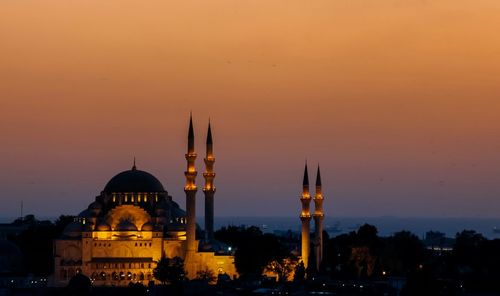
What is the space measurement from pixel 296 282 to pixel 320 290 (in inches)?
175

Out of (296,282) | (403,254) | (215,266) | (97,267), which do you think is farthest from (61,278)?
(403,254)

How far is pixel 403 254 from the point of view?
4269 inches

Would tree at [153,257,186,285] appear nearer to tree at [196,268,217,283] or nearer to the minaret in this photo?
tree at [196,268,217,283]

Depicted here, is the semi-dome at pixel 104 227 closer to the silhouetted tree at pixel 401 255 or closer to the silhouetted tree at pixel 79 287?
the silhouetted tree at pixel 79 287

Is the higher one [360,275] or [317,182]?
[317,182]

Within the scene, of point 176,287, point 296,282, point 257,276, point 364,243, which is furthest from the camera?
point 364,243

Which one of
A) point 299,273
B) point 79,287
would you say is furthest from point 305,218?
point 79,287

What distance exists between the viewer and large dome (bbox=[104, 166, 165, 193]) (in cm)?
10750

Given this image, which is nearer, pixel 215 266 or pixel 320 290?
pixel 320 290

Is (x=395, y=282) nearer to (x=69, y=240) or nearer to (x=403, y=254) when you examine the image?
(x=403, y=254)

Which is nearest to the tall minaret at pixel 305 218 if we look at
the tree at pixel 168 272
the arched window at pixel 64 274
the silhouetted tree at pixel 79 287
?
the tree at pixel 168 272

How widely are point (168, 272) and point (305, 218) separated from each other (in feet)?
49.1

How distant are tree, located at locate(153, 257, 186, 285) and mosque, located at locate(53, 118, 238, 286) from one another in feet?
11.3

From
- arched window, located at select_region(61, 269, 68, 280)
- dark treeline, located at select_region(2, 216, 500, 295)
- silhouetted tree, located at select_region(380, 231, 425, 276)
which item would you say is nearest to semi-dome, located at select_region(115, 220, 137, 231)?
arched window, located at select_region(61, 269, 68, 280)
